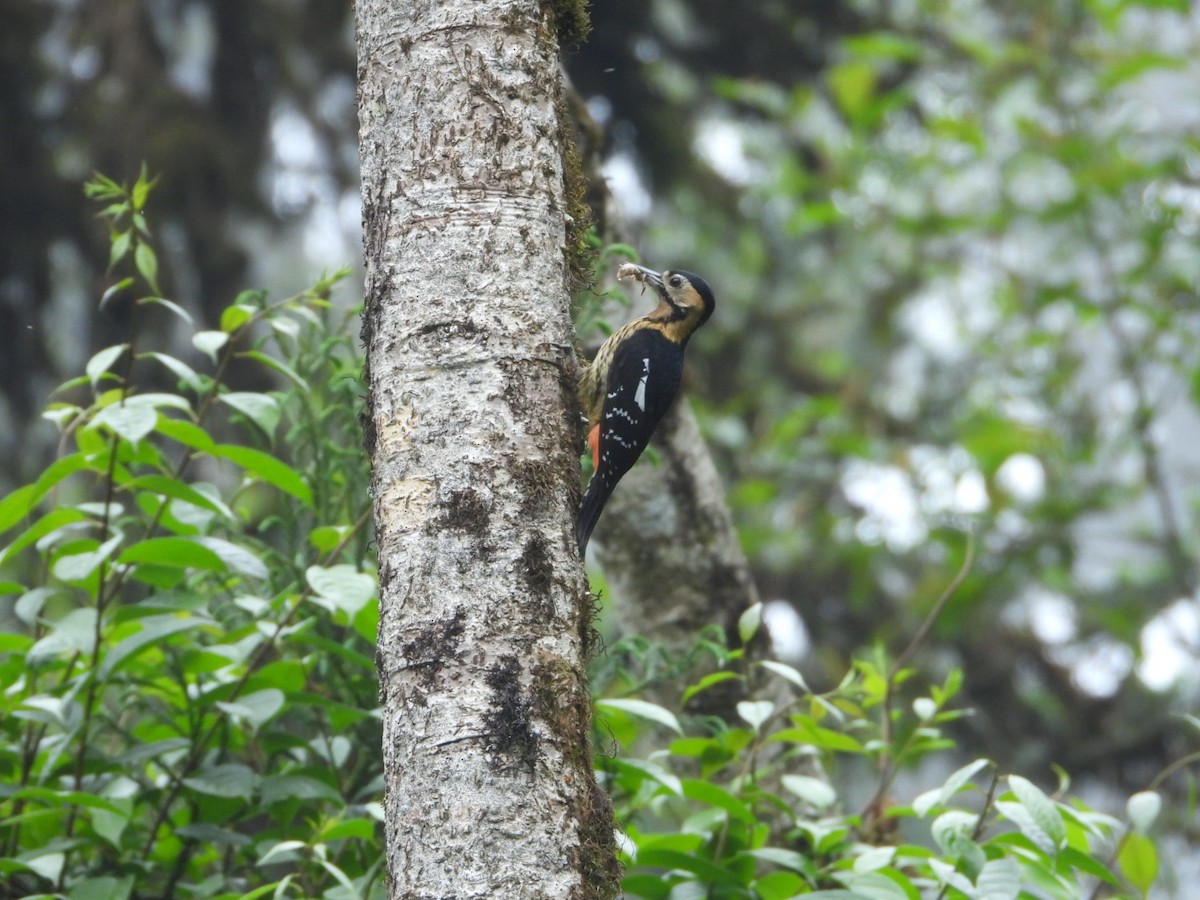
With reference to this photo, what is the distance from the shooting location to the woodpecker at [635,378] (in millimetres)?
3297

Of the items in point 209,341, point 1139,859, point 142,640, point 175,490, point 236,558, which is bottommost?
point 1139,859

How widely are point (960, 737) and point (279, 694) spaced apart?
6131mm

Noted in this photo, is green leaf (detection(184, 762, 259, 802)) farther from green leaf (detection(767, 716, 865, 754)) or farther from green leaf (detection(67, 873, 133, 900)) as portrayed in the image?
green leaf (detection(767, 716, 865, 754))

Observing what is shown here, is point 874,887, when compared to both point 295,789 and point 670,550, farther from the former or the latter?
point 670,550

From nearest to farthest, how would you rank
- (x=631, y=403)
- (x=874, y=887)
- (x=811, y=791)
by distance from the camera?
(x=874, y=887) → (x=811, y=791) → (x=631, y=403)

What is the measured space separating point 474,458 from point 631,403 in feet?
5.13

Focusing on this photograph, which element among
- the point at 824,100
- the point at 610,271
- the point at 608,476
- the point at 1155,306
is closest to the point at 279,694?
the point at 608,476

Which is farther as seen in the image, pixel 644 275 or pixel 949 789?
pixel 644 275

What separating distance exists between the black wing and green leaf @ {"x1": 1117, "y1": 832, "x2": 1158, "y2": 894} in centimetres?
120

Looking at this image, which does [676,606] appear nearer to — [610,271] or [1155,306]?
[610,271]

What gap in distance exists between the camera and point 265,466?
2.48m

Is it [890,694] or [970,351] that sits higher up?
[970,351]

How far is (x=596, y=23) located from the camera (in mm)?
5242

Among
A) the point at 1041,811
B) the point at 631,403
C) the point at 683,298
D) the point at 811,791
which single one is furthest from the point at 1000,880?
the point at 683,298
